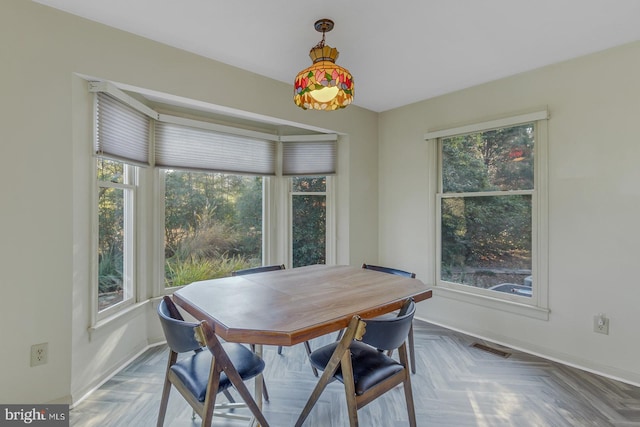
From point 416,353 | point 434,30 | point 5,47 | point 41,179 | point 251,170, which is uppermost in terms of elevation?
point 434,30

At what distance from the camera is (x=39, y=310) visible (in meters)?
1.85

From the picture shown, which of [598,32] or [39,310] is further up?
[598,32]

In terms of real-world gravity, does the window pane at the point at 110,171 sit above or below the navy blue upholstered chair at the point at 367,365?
above

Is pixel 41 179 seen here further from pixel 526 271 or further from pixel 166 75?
pixel 526 271

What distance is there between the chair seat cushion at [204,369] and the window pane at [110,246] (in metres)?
1.18

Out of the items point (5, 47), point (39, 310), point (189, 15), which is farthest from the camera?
point (189, 15)

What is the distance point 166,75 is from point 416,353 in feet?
10.3

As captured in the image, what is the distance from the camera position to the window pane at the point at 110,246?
2.39 m

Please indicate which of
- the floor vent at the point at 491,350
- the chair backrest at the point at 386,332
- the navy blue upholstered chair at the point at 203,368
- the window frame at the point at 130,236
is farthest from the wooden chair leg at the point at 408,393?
the window frame at the point at 130,236

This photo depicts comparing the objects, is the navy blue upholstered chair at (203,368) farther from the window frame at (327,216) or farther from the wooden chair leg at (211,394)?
the window frame at (327,216)

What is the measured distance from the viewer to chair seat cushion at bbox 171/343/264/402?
4.94ft

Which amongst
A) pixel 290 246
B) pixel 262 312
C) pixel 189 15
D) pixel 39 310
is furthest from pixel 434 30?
pixel 39 310

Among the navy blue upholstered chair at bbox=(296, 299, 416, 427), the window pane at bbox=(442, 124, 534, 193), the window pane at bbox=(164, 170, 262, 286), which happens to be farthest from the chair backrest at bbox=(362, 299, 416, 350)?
the window pane at bbox=(164, 170, 262, 286)

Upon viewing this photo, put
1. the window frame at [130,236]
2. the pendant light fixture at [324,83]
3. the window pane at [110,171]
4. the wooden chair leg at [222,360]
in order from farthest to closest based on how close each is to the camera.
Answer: the window frame at [130,236], the window pane at [110,171], the pendant light fixture at [324,83], the wooden chair leg at [222,360]
